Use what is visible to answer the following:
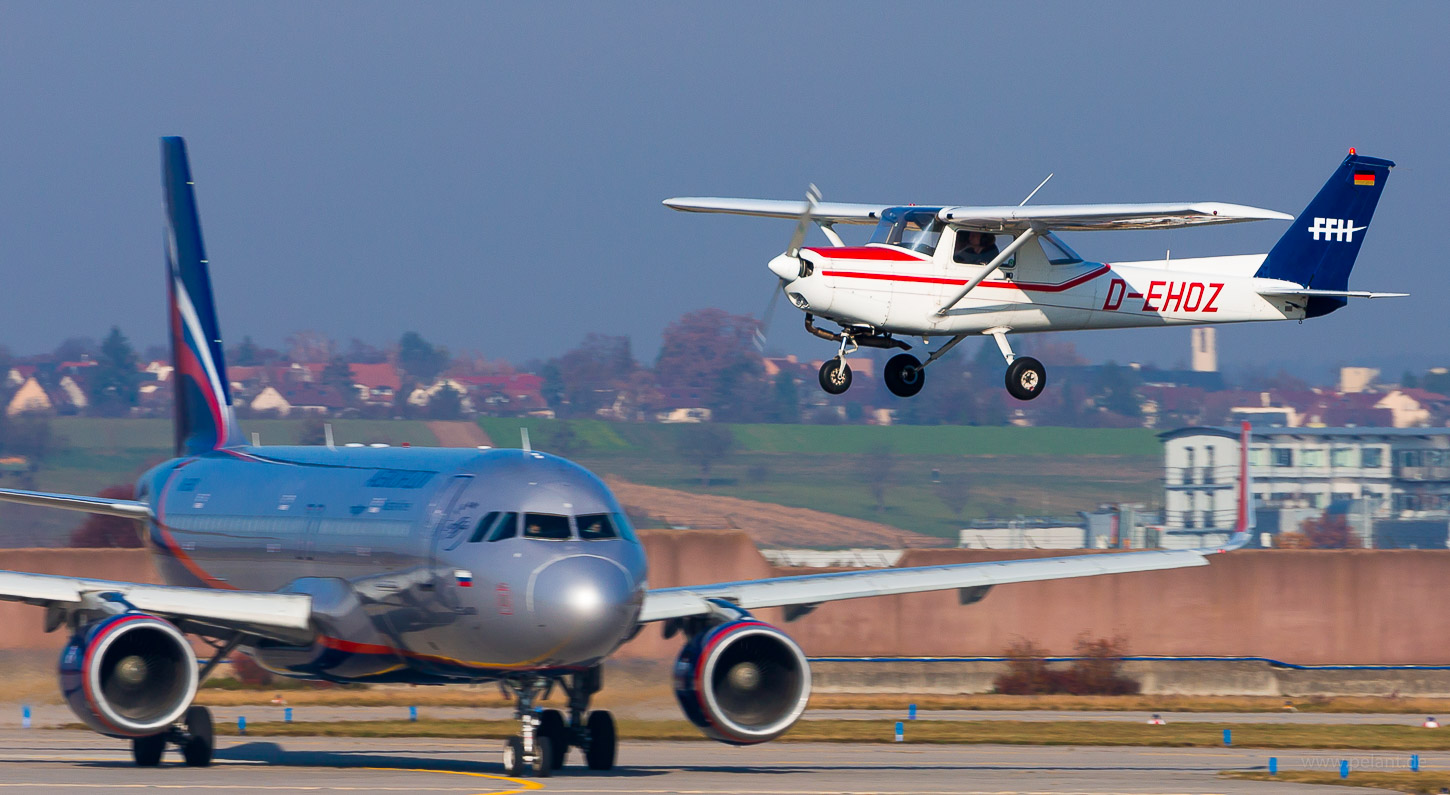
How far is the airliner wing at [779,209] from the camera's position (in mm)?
24875

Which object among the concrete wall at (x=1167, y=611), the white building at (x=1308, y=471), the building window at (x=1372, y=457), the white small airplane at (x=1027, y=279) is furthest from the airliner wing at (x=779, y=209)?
the building window at (x=1372, y=457)

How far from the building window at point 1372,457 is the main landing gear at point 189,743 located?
6026 cm

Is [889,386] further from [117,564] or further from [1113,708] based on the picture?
[117,564]

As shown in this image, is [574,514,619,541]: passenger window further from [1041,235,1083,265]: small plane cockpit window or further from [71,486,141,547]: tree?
[71,486,141,547]: tree

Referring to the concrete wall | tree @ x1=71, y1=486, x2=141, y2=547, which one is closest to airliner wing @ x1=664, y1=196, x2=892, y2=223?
the concrete wall

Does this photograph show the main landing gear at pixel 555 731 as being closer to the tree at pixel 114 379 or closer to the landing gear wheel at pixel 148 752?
the landing gear wheel at pixel 148 752

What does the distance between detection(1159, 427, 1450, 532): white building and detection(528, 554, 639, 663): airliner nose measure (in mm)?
52089

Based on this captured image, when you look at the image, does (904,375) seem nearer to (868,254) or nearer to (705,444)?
(868,254)

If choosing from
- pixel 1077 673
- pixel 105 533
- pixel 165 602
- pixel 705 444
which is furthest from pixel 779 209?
pixel 705 444

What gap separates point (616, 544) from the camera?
21.9m

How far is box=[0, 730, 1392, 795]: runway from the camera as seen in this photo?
69.7 ft

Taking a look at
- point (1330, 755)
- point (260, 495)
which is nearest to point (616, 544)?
point (260, 495)

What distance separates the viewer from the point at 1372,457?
75.4m

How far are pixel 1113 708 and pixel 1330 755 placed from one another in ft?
35.3
